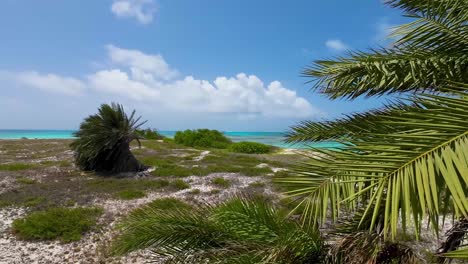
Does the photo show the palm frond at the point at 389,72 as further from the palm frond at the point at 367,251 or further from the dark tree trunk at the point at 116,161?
the dark tree trunk at the point at 116,161

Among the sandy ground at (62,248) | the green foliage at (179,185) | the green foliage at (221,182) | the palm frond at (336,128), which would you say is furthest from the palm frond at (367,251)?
the green foliage at (179,185)

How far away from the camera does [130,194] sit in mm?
11156

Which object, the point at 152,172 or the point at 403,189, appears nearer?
the point at 403,189

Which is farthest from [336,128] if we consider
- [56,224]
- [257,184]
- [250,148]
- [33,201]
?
[250,148]

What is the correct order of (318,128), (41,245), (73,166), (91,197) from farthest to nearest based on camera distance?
(73,166), (91,197), (41,245), (318,128)

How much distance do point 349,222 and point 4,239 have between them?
7.90 metres

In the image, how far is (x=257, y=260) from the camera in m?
3.81

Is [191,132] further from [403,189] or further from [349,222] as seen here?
[403,189]

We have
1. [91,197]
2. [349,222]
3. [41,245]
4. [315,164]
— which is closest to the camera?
[315,164]

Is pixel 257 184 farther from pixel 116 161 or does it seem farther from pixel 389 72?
pixel 389 72

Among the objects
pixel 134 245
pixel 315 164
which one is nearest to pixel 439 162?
pixel 315 164

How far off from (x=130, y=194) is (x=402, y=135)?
35.0ft

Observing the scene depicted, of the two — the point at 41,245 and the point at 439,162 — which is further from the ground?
the point at 439,162

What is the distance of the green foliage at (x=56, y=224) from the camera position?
25.0 feet
